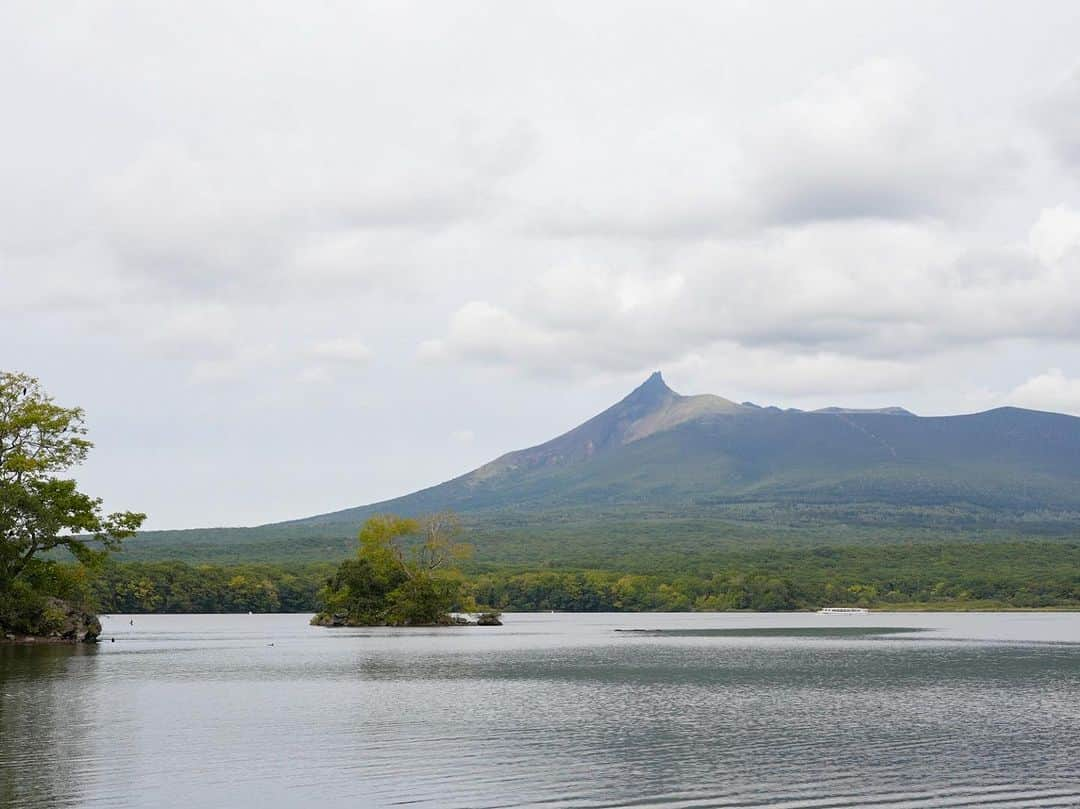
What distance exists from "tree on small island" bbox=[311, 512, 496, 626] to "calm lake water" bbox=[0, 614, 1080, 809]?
5338 cm

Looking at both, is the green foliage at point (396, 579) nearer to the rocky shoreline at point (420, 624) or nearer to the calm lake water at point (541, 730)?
the rocky shoreline at point (420, 624)

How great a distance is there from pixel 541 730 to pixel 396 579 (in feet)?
344

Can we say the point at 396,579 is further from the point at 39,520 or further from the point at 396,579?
the point at 39,520

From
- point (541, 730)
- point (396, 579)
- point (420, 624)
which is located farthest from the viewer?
point (420, 624)

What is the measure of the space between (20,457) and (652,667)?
54.7 m

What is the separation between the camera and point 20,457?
100m

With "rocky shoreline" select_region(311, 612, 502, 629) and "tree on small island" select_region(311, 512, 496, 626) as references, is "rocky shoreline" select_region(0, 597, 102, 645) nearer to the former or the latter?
"tree on small island" select_region(311, 512, 496, 626)

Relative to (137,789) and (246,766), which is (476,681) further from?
(137,789)

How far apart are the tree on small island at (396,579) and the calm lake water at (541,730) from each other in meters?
53.4

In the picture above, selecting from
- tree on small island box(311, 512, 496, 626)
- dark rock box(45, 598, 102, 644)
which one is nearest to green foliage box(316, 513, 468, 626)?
tree on small island box(311, 512, 496, 626)

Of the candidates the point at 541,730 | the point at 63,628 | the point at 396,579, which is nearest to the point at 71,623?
the point at 63,628

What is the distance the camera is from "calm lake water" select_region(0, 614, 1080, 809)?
32.9 m

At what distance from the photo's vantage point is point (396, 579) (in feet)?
487

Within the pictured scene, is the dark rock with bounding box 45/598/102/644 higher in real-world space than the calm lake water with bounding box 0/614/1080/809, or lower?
higher
